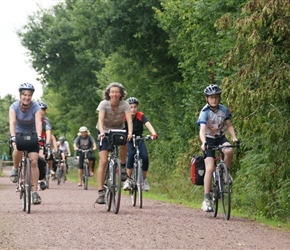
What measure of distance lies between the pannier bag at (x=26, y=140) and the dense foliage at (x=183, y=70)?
296 centimetres

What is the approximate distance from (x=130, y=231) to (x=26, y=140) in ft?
10.5

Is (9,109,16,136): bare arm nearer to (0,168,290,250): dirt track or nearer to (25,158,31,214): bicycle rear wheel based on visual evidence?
(25,158,31,214): bicycle rear wheel

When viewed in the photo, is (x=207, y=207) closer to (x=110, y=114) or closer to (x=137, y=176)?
(x=110, y=114)

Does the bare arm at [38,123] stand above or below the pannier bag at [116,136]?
above

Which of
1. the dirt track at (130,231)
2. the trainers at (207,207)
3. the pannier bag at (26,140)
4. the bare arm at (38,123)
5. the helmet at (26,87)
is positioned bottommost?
the dirt track at (130,231)

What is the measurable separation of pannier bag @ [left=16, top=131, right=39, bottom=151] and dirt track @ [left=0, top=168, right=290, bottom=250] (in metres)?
0.98

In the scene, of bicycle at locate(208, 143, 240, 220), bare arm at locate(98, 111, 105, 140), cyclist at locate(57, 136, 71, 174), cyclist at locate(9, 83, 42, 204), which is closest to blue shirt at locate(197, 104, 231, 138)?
bicycle at locate(208, 143, 240, 220)

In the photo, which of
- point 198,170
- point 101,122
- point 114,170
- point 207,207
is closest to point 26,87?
point 101,122

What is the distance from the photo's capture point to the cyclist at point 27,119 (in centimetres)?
1250

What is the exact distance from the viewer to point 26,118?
41.6ft

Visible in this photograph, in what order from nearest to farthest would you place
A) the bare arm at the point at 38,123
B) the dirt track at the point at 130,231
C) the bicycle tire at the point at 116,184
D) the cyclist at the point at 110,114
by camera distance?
the dirt track at the point at 130,231 → the bicycle tire at the point at 116,184 → the bare arm at the point at 38,123 → the cyclist at the point at 110,114

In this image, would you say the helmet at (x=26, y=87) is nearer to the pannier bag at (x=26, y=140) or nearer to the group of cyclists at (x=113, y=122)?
the group of cyclists at (x=113, y=122)

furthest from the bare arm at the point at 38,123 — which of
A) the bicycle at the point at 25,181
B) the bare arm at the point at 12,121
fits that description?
the bicycle at the point at 25,181

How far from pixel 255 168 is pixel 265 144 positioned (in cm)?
86
